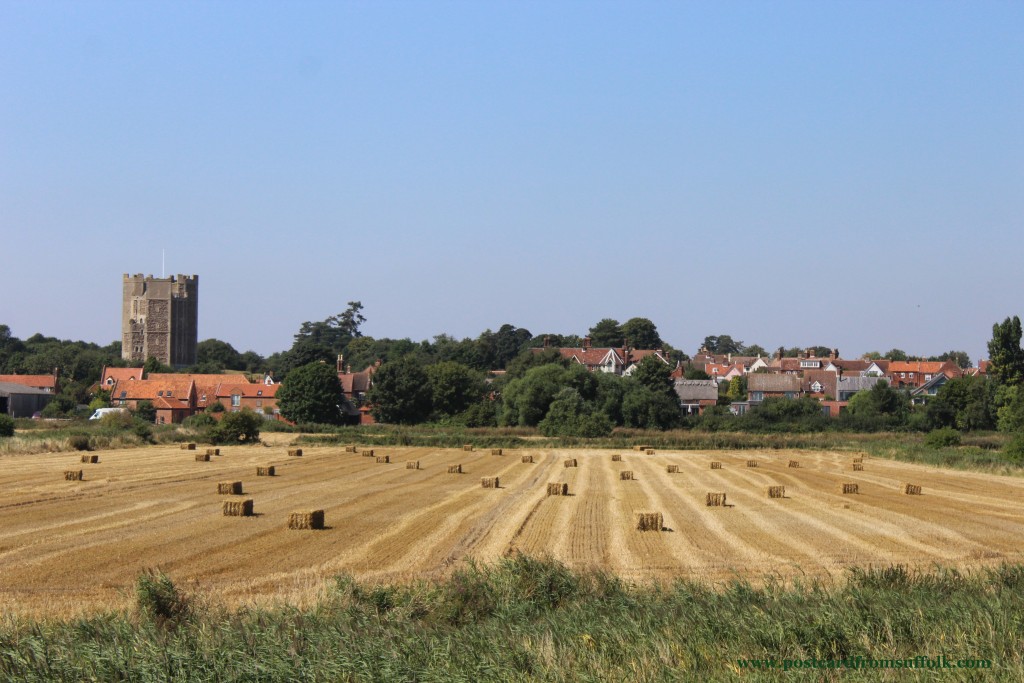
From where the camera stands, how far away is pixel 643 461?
5372 cm

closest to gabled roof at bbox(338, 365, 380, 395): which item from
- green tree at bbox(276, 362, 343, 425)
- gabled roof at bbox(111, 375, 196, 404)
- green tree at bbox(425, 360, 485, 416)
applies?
gabled roof at bbox(111, 375, 196, 404)

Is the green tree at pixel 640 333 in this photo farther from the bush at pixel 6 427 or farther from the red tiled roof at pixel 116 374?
the bush at pixel 6 427

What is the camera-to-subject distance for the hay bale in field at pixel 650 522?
2392cm

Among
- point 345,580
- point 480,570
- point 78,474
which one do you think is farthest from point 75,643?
point 78,474

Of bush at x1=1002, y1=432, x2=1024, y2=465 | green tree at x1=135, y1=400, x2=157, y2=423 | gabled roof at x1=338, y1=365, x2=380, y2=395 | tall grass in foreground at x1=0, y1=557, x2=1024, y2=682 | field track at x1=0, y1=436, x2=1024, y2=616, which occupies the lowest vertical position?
field track at x1=0, y1=436, x2=1024, y2=616

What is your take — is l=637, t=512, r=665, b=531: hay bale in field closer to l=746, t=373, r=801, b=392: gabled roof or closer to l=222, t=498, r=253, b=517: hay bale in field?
l=222, t=498, r=253, b=517: hay bale in field

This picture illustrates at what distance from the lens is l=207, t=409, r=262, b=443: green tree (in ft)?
214

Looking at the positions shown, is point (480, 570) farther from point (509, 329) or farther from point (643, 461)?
point (509, 329)

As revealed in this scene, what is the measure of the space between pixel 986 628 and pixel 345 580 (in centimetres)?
834

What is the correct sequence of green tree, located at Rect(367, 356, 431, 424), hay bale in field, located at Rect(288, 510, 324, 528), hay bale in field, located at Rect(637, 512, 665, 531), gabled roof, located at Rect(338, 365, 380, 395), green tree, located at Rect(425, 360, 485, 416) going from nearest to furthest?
1. hay bale in field, located at Rect(288, 510, 324, 528)
2. hay bale in field, located at Rect(637, 512, 665, 531)
3. green tree, located at Rect(367, 356, 431, 424)
4. green tree, located at Rect(425, 360, 485, 416)
5. gabled roof, located at Rect(338, 365, 380, 395)

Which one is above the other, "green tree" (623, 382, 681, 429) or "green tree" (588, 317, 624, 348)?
"green tree" (588, 317, 624, 348)

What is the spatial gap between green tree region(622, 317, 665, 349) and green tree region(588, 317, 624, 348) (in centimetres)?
119

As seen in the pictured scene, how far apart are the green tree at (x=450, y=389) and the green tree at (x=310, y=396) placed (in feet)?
32.5

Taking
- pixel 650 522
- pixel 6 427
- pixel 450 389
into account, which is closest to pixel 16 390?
pixel 450 389
